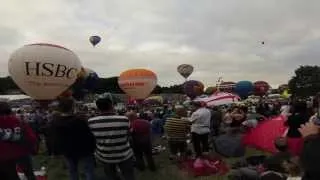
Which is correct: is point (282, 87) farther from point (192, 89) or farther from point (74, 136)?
point (74, 136)

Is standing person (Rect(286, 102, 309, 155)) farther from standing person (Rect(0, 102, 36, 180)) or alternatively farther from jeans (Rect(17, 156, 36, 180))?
standing person (Rect(0, 102, 36, 180))

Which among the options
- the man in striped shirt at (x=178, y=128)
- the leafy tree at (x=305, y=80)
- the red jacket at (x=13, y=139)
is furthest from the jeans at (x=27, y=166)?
the leafy tree at (x=305, y=80)

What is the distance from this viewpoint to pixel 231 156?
477 inches

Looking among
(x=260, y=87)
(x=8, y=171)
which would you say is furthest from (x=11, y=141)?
(x=260, y=87)

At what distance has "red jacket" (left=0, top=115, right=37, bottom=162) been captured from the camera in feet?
21.5

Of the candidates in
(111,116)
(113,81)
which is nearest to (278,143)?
(111,116)

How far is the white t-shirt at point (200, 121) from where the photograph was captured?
1206 cm

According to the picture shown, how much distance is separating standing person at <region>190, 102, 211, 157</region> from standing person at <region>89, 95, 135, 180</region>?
5114 millimetres

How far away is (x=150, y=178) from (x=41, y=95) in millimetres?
10924

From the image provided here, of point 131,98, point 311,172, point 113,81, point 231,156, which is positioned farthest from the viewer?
point 113,81

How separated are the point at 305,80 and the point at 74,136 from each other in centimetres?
9790

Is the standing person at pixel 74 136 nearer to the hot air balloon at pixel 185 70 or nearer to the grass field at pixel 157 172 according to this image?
the grass field at pixel 157 172

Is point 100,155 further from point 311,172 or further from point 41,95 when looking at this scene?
point 41,95

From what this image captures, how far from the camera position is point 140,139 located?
11.0 m
